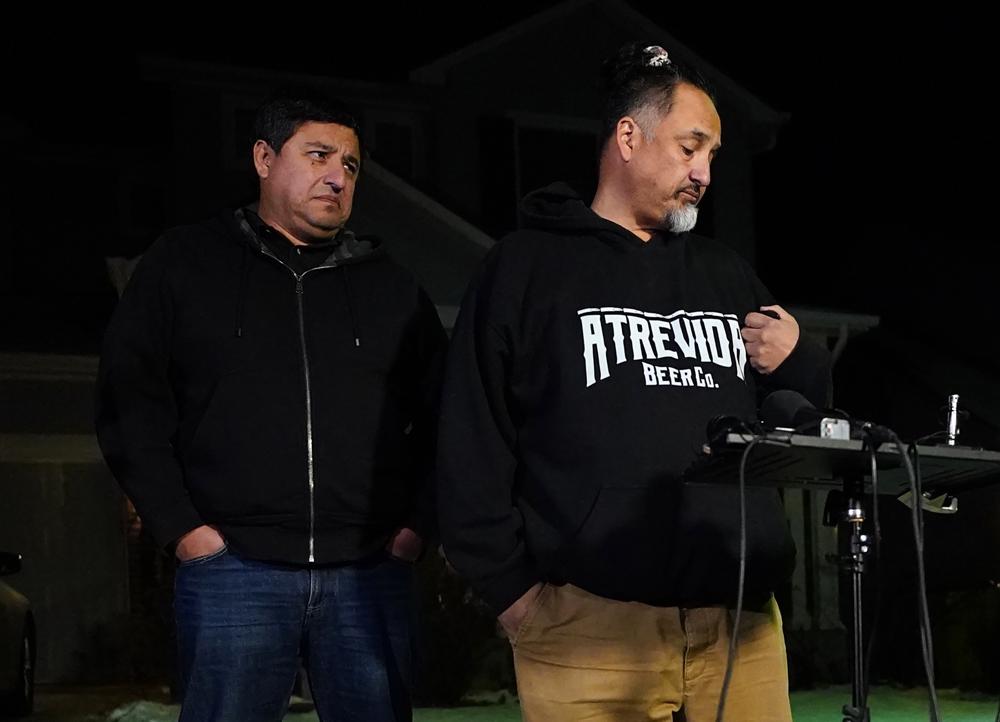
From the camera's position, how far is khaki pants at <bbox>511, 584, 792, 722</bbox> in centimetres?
340

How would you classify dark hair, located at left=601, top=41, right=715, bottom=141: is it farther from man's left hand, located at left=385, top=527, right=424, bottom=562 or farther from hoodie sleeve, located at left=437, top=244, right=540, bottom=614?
man's left hand, located at left=385, top=527, right=424, bottom=562

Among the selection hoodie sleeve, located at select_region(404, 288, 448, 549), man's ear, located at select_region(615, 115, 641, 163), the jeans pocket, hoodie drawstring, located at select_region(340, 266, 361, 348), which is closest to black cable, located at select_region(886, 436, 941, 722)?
man's ear, located at select_region(615, 115, 641, 163)

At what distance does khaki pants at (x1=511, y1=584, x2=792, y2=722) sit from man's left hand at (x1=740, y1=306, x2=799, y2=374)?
1.94ft

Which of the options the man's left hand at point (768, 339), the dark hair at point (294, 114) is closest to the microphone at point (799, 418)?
the man's left hand at point (768, 339)

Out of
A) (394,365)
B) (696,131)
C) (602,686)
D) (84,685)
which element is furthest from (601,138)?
(84,685)

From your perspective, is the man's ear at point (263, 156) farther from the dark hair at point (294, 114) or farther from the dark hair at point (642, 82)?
the dark hair at point (642, 82)

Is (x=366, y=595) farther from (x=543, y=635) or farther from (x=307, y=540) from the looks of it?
(x=543, y=635)

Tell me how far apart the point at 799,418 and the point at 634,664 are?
2.40 feet

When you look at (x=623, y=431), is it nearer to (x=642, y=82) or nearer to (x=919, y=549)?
(x=919, y=549)

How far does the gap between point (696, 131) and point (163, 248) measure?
1662mm

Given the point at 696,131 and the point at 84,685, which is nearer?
the point at 696,131

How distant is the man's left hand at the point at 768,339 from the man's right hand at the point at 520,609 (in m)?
0.74

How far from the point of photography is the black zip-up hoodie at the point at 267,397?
414 cm

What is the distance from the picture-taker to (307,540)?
4.13 meters
